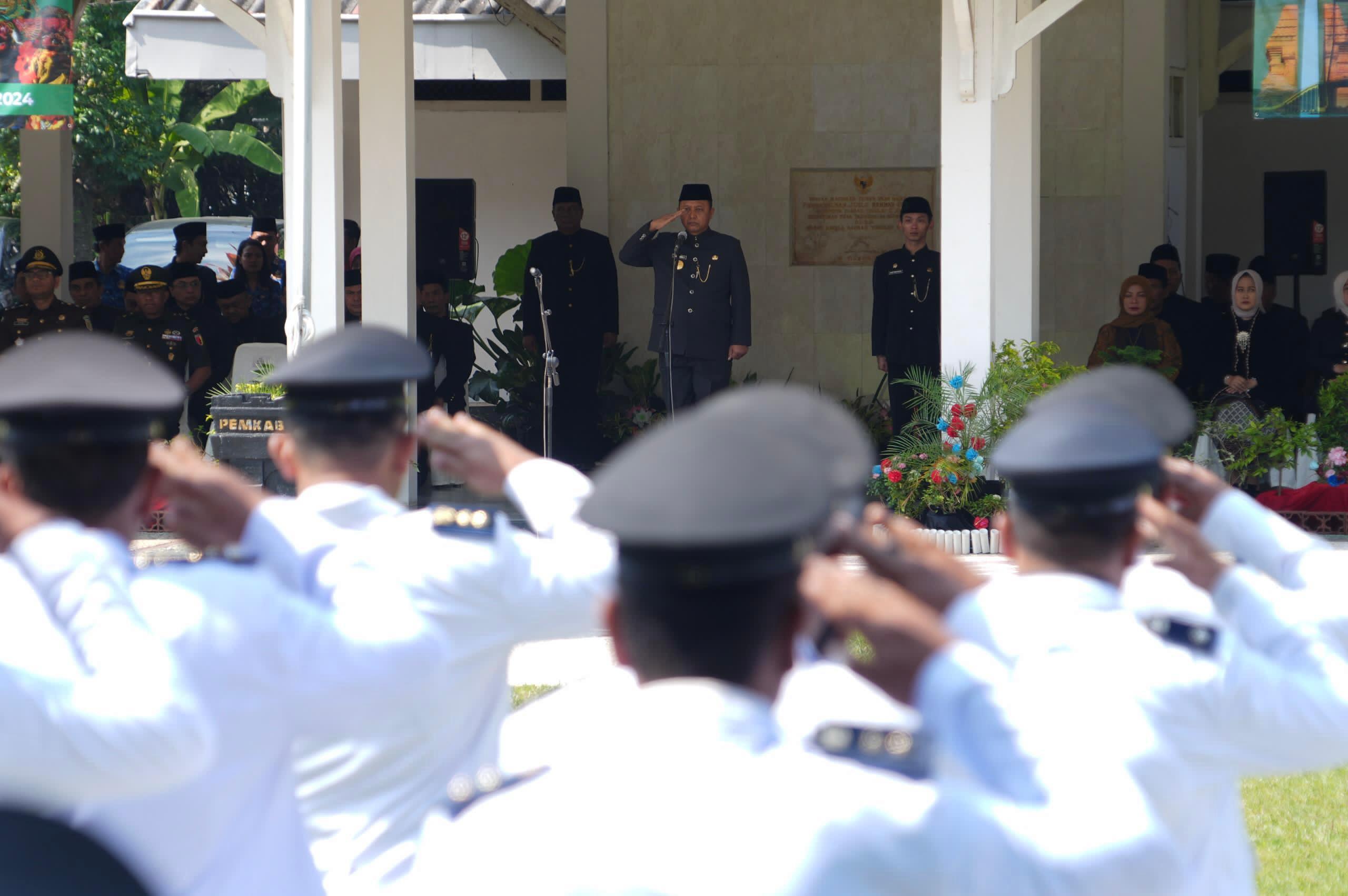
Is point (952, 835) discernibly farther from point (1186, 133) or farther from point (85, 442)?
point (1186, 133)

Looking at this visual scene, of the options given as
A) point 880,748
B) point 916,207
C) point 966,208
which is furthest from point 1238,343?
point 880,748

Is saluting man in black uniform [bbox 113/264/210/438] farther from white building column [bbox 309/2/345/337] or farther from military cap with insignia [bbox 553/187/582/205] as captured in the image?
military cap with insignia [bbox 553/187/582/205]

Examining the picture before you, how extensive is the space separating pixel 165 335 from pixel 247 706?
8831mm

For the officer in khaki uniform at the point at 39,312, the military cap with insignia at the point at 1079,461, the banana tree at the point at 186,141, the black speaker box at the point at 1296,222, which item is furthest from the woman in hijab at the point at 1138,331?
the banana tree at the point at 186,141

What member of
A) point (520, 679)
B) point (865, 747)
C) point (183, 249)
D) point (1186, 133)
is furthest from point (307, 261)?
point (1186, 133)

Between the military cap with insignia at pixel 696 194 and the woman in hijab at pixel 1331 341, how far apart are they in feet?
12.8

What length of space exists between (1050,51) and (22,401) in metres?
11.3

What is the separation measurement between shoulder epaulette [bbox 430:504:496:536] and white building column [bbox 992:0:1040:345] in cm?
702

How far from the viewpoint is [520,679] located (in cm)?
589

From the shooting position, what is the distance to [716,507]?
119cm

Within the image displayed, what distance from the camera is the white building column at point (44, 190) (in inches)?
495

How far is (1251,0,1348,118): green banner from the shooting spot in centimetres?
783

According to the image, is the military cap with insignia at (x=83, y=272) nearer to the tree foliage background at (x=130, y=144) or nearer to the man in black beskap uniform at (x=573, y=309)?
the man in black beskap uniform at (x=573, y=309)

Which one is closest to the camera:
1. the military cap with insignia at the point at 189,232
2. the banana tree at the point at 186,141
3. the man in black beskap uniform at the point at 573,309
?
the man in black beskap uniform at the point at 573,309
